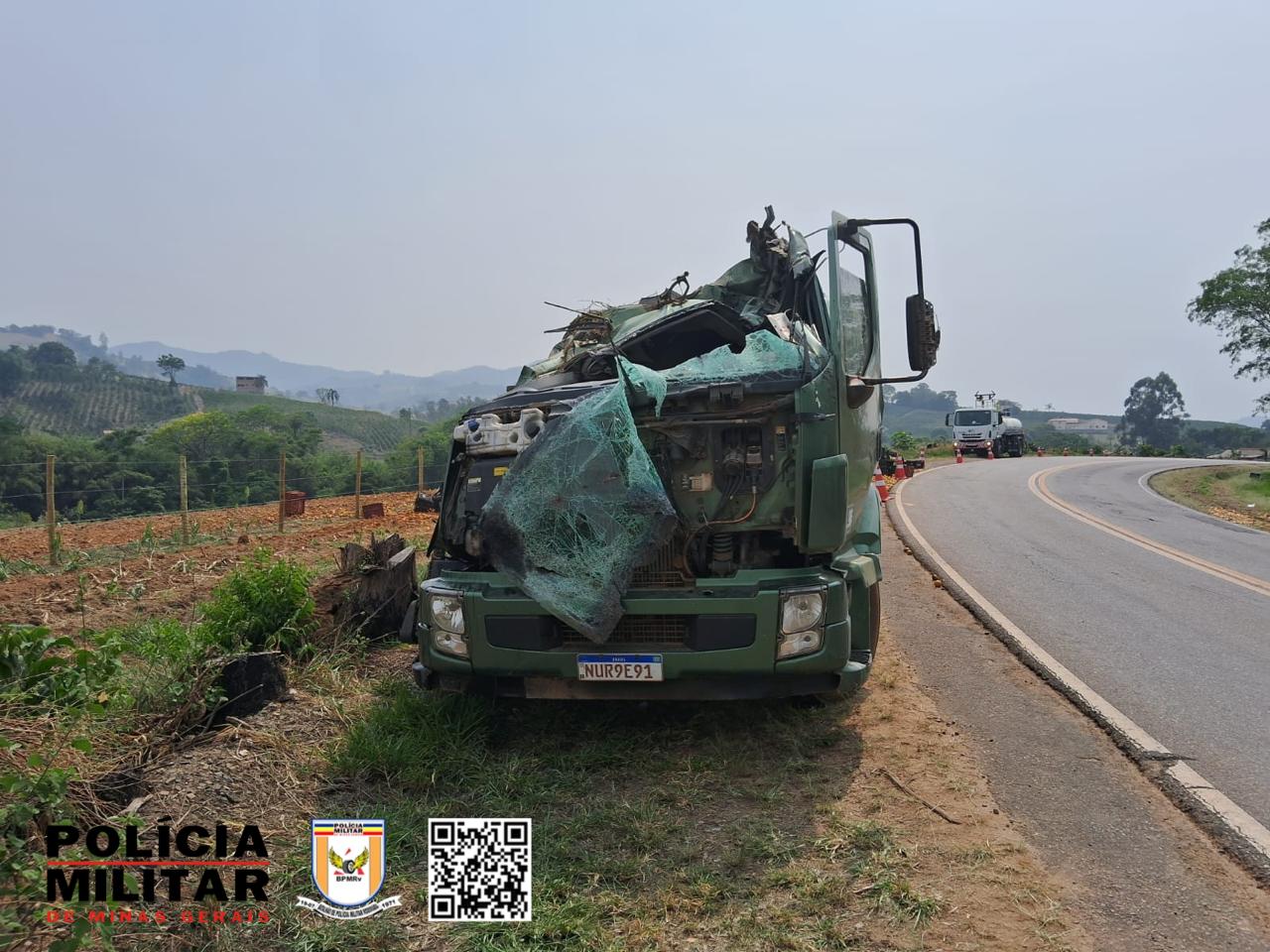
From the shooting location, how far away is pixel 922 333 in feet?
16.4

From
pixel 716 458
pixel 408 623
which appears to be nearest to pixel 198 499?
pixel 408 623

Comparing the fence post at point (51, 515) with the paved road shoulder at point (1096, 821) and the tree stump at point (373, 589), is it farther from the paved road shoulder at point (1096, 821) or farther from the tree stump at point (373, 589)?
the paved road shoulder at point (1096, 821)

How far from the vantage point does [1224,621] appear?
7332 millimetres

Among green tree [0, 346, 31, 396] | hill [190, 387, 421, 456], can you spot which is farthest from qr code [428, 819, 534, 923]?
green tree [0, 346, 31, 396]

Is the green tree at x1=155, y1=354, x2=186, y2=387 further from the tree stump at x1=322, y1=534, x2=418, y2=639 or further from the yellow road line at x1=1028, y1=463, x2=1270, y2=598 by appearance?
the tree stump at x1=322, y1=534, x2=418, y2=639

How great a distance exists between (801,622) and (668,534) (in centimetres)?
76

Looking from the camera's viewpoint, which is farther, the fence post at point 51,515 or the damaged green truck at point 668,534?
the fence post at point 51,515

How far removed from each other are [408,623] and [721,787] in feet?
7.37

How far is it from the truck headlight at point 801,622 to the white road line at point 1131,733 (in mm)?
1809

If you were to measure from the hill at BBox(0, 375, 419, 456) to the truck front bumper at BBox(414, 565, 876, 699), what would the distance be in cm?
7540

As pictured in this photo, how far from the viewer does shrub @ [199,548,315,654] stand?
19.3 feet

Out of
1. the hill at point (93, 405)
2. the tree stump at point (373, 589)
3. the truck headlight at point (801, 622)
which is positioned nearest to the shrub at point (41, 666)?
the tree stump at point (373, 589)

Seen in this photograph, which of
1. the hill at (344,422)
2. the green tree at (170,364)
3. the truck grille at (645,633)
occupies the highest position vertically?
the green tree at (170,364)

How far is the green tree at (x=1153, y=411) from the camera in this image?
304ft
